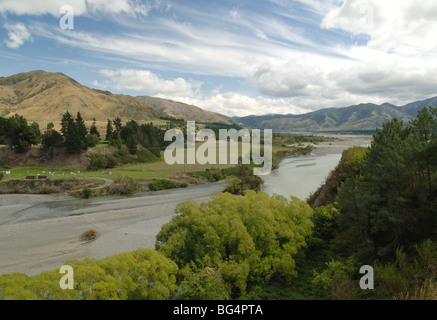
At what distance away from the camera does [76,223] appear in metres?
32.5

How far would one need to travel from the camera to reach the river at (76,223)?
77.7 ft

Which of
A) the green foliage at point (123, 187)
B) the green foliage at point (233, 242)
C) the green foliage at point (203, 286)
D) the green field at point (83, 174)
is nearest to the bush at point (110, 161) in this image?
the green field at point (83, 174)

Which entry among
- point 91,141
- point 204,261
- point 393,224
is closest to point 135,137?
point 91,141

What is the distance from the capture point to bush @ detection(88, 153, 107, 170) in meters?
60.5

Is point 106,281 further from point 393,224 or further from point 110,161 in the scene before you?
point 110,161

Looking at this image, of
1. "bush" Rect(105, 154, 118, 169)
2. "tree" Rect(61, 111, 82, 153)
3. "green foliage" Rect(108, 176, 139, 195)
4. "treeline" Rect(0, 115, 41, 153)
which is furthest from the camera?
"bush" Rect(105, 154, 118, 169)

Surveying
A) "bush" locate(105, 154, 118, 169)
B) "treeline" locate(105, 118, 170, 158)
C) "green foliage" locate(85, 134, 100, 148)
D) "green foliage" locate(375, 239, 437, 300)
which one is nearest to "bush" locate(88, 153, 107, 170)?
"bush" locate(105, 154, 118, 169)

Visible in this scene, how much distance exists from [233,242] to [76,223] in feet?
80.4

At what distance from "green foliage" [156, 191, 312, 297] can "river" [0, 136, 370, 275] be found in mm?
10208

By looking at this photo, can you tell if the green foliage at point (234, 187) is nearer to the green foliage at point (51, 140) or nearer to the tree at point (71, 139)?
the tree at point (71, 139)

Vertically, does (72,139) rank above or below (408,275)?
above

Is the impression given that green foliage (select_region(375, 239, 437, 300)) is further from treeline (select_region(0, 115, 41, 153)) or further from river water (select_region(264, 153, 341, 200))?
treeline (select_region(0, 115, 41, 153))

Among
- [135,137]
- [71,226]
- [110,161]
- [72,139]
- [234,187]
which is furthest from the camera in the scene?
[135,137]

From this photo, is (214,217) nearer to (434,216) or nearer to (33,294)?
(33,294)
